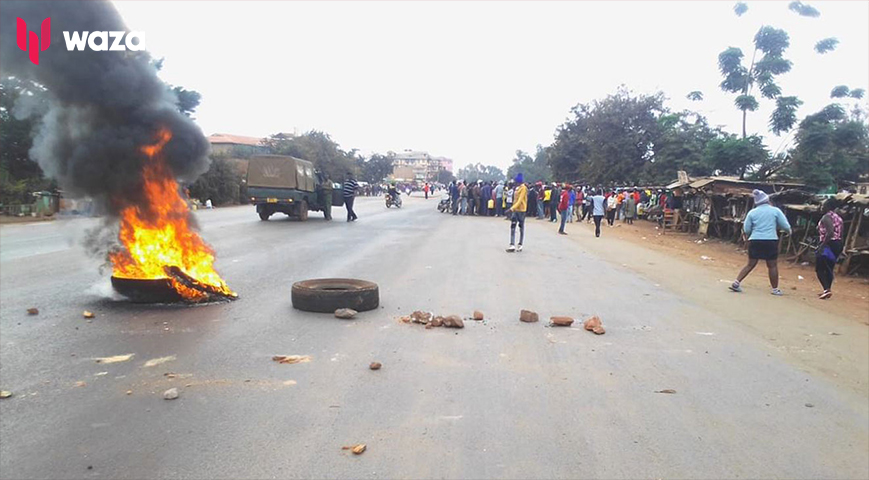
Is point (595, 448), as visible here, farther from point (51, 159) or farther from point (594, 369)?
point (51, 159)

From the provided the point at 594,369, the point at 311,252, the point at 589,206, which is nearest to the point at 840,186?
the point at 589,206

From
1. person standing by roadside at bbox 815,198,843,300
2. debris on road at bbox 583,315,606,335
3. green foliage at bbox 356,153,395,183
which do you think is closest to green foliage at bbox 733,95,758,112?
person standing by roadside at bbox 815,198,843,300

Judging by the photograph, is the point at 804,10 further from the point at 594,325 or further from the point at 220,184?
the point at 220,184

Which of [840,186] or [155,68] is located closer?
[155,68]

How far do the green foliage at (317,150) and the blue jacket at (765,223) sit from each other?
45.9 meters

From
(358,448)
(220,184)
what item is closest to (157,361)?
(358,448)

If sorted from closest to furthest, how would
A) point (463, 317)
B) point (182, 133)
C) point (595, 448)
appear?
point (595, 448)
point (463, 317)
point (182, 133)

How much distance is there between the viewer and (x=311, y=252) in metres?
11.9

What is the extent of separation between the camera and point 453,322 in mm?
5930

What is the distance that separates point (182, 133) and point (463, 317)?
13.9 feet

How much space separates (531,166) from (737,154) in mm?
86801

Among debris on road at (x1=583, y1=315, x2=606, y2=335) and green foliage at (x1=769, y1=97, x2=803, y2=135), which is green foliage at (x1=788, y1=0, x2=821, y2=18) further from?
debris on road at (x1=583, y1=315, x2=606, y2=335)

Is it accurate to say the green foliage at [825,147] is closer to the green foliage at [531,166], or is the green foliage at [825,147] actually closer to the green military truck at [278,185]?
the green military truck at [278,185]

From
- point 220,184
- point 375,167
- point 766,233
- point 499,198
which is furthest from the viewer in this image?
point 375,167
